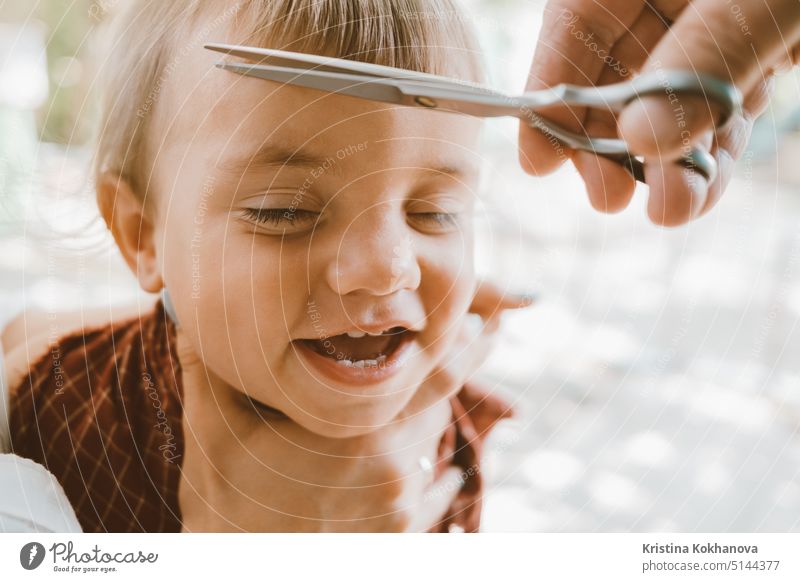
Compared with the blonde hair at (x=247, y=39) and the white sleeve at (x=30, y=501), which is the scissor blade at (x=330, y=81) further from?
the white sleeve at (x=30, y=501)

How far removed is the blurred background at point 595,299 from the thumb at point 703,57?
1.4 inches

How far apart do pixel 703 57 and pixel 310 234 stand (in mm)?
249

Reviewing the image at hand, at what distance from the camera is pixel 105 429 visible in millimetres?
457

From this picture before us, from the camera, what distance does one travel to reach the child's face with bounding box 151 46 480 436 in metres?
0.41

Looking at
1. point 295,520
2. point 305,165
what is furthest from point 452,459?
point 305,165

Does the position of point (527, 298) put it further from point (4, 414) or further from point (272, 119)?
point (4, 414)

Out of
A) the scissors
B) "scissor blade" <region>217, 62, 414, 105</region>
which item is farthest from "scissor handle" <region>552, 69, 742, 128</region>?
"scissor blade" <region>217, 62, 414, 105</region>

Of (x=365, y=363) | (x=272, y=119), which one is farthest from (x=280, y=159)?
(x=365, y=363)

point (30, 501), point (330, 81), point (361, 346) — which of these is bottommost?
point (30, 501)

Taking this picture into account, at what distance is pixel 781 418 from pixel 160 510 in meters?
0.41

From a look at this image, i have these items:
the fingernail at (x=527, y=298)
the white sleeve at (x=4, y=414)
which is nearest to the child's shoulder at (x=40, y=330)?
the white sleeve at (x=4, y=414)

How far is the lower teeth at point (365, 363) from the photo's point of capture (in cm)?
44

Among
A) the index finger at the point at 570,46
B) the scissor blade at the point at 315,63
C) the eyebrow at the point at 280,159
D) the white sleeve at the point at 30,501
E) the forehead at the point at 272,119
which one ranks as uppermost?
the index finger at the point at 570,46

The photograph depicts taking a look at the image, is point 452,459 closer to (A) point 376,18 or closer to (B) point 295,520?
(B) point 295,520
